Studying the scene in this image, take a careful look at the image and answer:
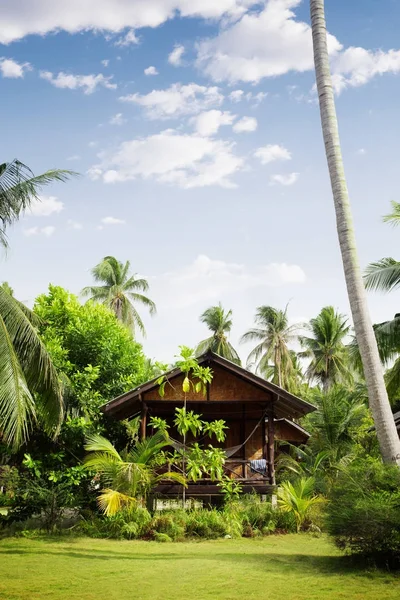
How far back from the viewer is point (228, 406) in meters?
19.0

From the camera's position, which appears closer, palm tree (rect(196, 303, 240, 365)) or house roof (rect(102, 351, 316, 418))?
house roof (rect(102, 351, 316, 418))

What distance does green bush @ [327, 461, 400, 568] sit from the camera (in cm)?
814

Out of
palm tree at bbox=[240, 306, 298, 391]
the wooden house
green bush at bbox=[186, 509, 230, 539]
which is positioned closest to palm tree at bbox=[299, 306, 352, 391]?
palm tree at bbox=[240, 306, 298, 391]

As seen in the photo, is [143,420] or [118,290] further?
[118,290]

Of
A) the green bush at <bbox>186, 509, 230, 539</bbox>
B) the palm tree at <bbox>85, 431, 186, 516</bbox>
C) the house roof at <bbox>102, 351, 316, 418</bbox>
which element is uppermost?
the house roof at <bbox>102, 351, 316, 418</bbox>

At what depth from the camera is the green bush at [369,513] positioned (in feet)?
26.7

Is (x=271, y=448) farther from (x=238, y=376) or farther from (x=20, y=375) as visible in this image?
(x=20, y=375)

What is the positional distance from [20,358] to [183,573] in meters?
4.62

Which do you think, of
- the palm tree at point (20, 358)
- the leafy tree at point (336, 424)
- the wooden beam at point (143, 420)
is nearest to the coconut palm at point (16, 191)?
the palm tree at point (20, 358)

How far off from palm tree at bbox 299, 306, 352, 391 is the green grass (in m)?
26.8

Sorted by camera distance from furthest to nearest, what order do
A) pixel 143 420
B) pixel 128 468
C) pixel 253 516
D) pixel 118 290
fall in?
pixel 118 290 < pixel 143 420 < pixel 253 516 < pixel 128 468

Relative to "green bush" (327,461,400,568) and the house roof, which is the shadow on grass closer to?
"green bush" (327,461,400,568)

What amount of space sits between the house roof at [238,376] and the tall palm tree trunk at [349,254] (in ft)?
20.6

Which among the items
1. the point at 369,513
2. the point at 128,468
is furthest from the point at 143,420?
the point at 369,513
